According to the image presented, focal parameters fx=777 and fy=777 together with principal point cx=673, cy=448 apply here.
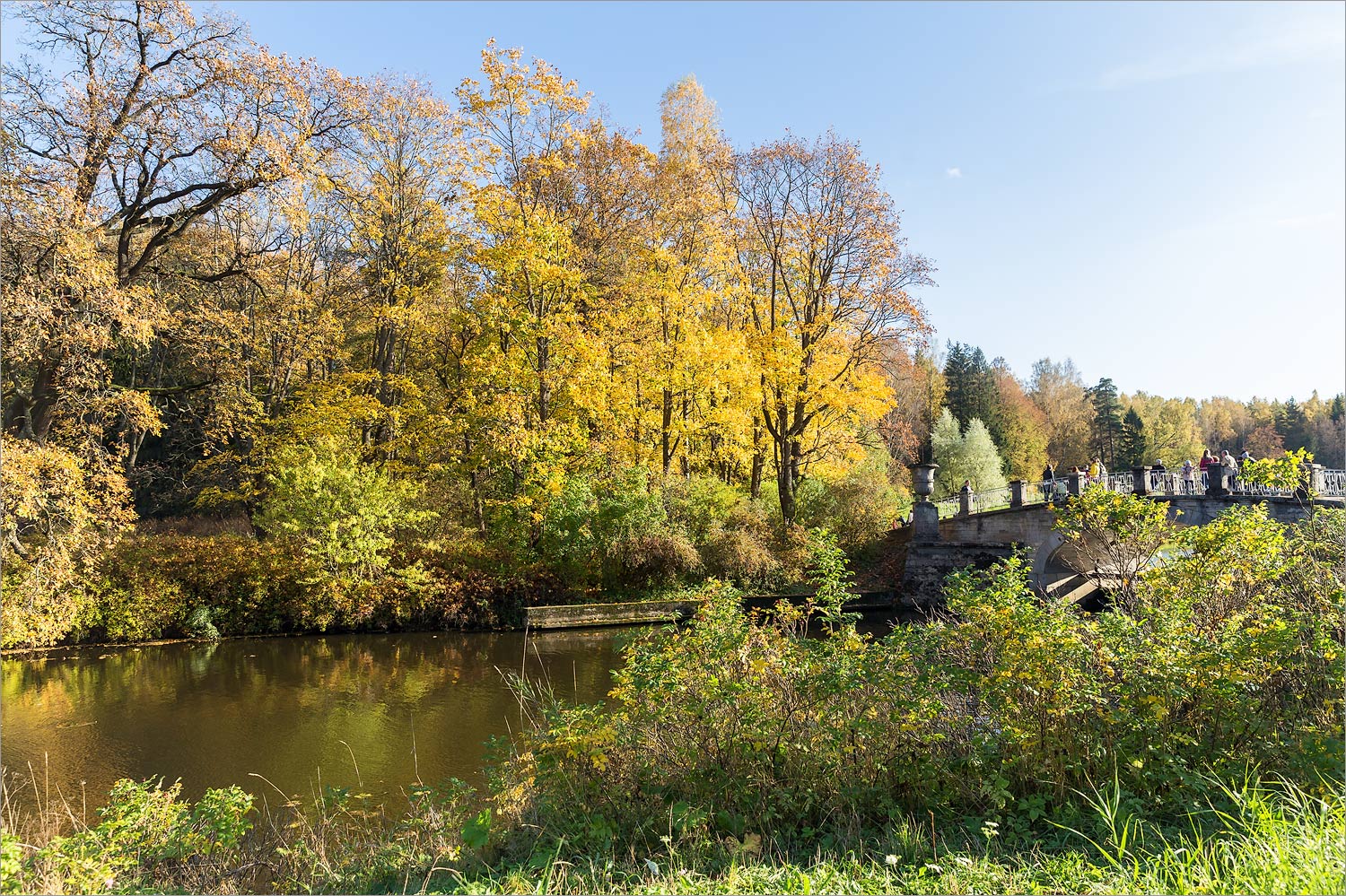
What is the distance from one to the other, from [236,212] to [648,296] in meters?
9.43

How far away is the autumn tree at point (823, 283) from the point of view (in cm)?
2064

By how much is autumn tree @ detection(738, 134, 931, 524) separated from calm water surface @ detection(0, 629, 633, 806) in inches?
352

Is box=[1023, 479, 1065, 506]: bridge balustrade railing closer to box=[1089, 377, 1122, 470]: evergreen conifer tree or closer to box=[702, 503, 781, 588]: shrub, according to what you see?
box=[702, 503, 781, 588]: shrub

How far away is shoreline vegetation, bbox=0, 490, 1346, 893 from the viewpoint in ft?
12.3

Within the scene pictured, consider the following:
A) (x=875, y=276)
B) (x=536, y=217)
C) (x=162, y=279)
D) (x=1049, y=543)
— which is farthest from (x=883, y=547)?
(x=162, y=279)

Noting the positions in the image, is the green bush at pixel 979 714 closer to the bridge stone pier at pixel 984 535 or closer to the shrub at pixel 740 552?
the shrub at pixel 740 552

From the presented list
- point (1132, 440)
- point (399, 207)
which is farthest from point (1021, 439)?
point (399, 207)

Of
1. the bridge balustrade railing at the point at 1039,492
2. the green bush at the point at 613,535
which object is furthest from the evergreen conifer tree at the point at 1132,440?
the green bush at the point at 613,535

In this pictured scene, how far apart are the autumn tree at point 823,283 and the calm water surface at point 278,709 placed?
895 cm

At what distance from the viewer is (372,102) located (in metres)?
20.7

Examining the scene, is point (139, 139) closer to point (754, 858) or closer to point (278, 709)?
point (278, 709)

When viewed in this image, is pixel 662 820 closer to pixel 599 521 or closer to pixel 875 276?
pixel 599 521

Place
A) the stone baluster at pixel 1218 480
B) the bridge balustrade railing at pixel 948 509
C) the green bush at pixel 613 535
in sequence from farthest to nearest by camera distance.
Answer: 1. the bridge balustrade railing at pixel 948 509
2. the green bush at pixel 613 535
3. the stone baluster at pixel 1218 480

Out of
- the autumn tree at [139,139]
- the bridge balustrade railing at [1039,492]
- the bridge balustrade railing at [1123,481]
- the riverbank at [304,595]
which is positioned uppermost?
the autumn tree at [139,139]
